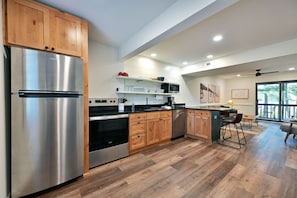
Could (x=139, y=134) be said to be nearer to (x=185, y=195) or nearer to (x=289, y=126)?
(x=185, y=195)

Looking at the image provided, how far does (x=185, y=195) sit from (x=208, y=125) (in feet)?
7.81

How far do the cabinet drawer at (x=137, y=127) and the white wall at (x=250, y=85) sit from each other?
286 inches

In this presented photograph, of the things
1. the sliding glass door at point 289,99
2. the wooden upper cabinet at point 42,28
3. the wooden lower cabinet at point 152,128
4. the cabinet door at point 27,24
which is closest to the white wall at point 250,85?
the sliding glass door at point 289,99

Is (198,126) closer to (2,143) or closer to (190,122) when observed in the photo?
(190,122)

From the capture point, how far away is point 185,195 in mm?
1704

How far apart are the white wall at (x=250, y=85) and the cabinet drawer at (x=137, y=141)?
729 centimetres

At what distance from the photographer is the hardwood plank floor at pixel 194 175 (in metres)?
1.76

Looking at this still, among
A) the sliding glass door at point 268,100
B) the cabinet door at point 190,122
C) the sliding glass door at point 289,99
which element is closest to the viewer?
the cabinet door at point 190,122

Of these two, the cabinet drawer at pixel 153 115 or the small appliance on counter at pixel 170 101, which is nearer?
the cabinet drawer at pixel 153 115

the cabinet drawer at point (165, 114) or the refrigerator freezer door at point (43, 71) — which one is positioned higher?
the refrigerator freezer door at point (43, 71)

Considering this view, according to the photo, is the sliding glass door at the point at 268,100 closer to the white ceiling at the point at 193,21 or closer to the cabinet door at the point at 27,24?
the white ceiling at the point at 193,21

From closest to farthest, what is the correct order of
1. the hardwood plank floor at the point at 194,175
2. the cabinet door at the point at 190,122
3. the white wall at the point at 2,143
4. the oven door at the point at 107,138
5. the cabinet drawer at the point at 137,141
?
1. the white wall at the point at 2,143
2. the hardwood plank floor at the point at 194,175
3. the oven door at the point at 107,138
4. the cabinet drawer at the point at 137,141
5. the cabinet door at the point at 190,122

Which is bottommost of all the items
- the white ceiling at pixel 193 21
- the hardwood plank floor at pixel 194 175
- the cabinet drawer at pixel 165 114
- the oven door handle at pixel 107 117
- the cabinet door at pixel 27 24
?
the hardwood plank floor at pixel 194 175

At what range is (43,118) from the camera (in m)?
1.68
